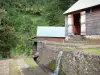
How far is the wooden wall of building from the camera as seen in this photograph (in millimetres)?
16453

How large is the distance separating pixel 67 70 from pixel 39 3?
41.7m

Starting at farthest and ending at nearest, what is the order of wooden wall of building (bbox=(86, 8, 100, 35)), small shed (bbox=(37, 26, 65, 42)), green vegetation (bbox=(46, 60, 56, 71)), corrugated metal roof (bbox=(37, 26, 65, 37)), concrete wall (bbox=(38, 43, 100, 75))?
corrugated metal roof (bbox=(37, 26, 65, 37)) < small shed (bbox=(37, 26, 65, 42)) < wooden wall of building (bbox=(86, 8, 100, 35)) < green vegetation (bbox=(46, 60, 56, 71)) < concrete wall (bbox=(38, 43, 100, 75))

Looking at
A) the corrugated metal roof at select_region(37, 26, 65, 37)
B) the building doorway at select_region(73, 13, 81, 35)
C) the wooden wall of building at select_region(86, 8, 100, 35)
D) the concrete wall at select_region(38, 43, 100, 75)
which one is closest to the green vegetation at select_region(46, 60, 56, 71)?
the concrete wall at select_region(38, 43, 100, 75)

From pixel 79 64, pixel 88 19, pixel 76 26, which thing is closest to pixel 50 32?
pixel 76 26

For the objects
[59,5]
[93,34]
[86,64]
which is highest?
[59,5]

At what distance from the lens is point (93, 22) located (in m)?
17.1

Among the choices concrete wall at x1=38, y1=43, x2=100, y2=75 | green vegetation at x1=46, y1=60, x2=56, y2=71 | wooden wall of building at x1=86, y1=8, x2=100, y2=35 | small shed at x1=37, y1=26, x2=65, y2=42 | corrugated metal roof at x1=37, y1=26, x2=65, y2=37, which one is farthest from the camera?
corrugated metal roof at x1=37, y1=26, x2=65, y2=37

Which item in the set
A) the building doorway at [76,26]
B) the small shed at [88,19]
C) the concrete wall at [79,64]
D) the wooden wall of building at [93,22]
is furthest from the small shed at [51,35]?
the concrete wall at [79,64]

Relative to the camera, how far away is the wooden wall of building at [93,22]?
1645 cm

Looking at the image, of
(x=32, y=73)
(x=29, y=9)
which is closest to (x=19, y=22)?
(x=29, y=9)

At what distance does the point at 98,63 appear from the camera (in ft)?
26.4

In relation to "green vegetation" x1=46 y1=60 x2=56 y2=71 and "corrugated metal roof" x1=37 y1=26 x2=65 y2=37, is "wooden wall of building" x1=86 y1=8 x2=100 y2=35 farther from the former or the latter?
"corrugated metal roof" x1=37 y1=26 x2=65 y2=37

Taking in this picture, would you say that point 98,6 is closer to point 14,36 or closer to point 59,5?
point 14,36

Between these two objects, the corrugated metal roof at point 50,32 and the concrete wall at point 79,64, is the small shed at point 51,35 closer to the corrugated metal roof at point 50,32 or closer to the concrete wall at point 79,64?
the corrugated metal roof at point 50,32
